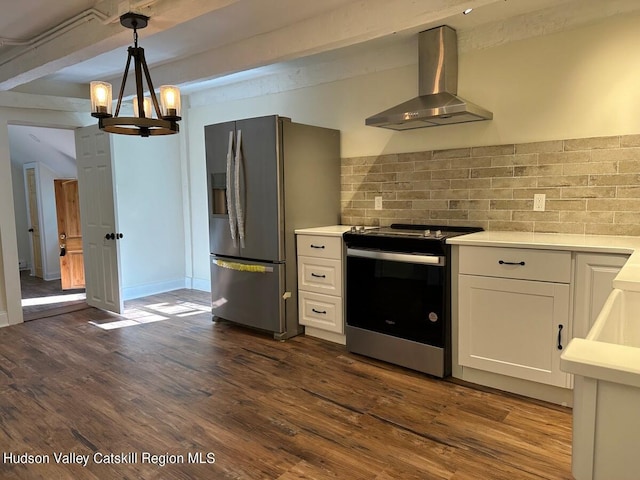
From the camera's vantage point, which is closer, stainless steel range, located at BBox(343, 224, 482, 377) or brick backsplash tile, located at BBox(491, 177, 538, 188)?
stainless steel range, located at BBox(343, 224, 482, 377)

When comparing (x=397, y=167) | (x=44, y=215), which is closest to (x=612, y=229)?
(x=397, y=167)

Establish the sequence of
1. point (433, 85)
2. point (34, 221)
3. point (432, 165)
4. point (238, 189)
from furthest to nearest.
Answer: point (34, 221) < point (238, 189) < point (432, 165) < point (433, 85)

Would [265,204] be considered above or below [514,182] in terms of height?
below

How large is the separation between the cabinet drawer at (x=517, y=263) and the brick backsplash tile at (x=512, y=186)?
63 cm

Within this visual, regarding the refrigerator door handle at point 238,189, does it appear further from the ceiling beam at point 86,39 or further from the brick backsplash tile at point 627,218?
the brick backsplash tile at point 627,218

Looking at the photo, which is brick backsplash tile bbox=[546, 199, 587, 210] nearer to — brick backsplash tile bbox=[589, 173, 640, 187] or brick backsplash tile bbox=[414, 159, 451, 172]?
brick backsplash tile bbox=[589, 173, 640, 187]

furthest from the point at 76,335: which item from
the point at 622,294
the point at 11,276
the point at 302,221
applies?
the point at 622,294

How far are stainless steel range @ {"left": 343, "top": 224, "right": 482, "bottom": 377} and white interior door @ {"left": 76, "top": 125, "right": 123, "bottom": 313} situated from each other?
8.67 feet

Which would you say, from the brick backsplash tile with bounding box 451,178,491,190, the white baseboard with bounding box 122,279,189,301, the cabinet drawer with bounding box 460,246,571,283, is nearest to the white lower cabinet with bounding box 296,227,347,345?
the brick backsplash tile with bounding box 451,178,491,190

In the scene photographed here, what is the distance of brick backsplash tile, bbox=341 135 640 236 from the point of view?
2.75 meters

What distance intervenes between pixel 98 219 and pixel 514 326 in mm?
4170

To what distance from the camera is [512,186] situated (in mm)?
3125

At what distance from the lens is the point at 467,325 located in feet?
9.12

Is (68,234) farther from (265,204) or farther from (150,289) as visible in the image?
(265,204)
